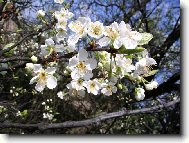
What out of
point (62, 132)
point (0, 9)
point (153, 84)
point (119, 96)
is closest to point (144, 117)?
point (119, 96)

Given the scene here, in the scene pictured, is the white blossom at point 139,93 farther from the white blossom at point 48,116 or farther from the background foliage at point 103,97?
the white blossom at point 48,116

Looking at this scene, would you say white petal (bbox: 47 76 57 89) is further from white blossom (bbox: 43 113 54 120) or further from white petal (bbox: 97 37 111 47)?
white blossom (bbox: 43 113 54 120)

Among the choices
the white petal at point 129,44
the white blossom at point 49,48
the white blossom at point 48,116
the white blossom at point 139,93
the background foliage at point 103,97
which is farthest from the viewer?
the white blossom at point 48,116

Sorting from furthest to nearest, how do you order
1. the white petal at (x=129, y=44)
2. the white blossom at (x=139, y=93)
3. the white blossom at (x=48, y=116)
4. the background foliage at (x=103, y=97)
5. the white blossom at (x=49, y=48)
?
the white blossom at (x=48, y=116)
the background foliage at (x=103, y=97)
the white blossom at (x=139, y=93)
the white blossom at (x=49, y=48)
the white petal at (x=129, y=44)

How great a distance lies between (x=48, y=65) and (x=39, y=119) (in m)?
1.55

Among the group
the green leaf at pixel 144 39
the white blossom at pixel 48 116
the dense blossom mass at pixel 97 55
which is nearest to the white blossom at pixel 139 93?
the dense blossom mass at pixel 97 55

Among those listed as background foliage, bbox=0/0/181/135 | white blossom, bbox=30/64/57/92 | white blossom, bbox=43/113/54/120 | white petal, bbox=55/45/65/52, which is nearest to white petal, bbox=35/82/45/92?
white blossom, bbox=30/64/57/92

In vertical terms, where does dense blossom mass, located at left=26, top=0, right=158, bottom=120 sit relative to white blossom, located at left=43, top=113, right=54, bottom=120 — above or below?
above

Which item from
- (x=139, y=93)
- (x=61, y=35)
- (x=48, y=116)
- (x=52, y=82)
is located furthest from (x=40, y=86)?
(x=48, y=116)

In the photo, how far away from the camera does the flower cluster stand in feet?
2.77

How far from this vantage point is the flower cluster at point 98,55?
85 cm

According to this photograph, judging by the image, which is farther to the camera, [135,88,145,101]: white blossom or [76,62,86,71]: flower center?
[135,88,145,101]: white blossom

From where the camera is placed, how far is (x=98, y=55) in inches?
34.9

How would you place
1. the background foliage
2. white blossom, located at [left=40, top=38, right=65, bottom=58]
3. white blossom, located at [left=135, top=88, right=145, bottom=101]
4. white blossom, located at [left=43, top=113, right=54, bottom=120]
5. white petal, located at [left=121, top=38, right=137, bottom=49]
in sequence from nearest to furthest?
white petal, located at [left=121, top=38, right=137, bottom=49] < white blossom, located at [left=40, top=38, right=65, bottom=58] < white blossom, located at [left=135, top=88, right=145, bottom=101] < the background foliage < white blossom, located at [left=43, top=113, right=54, bottom=120]
